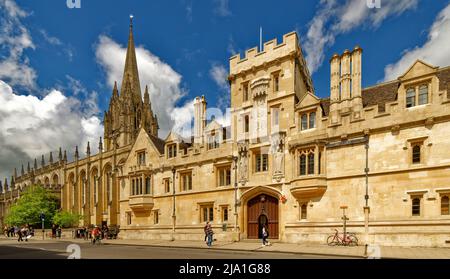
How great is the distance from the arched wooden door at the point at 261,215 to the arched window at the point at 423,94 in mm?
11963

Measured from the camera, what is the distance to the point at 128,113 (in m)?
74.5

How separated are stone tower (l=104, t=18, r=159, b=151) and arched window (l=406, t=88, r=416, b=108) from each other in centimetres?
5983

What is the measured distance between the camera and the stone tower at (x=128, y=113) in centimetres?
7344

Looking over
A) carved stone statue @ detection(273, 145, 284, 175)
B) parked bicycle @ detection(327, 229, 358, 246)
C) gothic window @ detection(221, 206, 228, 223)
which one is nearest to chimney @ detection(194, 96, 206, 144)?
gothic window @ detection(221, 206, 228, 223)

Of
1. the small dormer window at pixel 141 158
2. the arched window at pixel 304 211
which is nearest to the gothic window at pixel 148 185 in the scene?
the small dormer window at pixel 141 158

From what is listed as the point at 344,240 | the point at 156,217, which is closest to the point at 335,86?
the point at 344,240

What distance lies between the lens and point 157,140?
120 feet

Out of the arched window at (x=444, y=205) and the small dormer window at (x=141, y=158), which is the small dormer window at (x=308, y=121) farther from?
the small dormer window at (x=141, y=158)

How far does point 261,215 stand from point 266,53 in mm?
13299

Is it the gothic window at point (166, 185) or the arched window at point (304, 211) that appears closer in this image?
the arched window at point (304, 211)

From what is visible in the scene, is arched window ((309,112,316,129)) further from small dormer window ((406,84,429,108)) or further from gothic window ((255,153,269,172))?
small dormer window ((406,84,429,108))

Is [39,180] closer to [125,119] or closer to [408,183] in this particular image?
[125,119]
